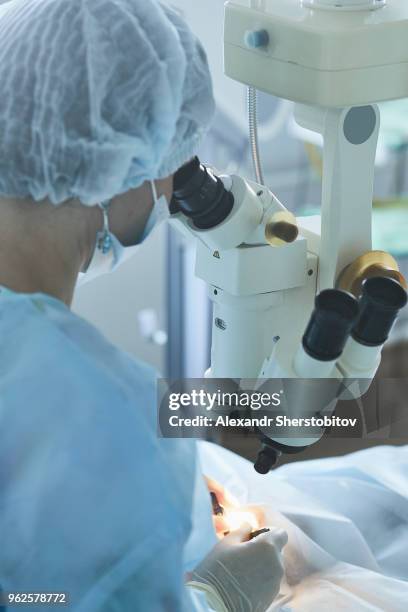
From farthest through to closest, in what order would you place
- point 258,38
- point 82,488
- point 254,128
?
point 254,128 < point 258,38 < point 82,488

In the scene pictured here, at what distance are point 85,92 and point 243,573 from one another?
2.30 feet

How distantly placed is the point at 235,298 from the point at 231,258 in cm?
5

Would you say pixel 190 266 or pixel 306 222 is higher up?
pixel 306 222

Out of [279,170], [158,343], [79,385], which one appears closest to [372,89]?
[79,385]

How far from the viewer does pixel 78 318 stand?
0.98 m

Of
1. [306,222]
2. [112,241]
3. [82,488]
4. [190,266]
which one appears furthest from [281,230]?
[190,266]

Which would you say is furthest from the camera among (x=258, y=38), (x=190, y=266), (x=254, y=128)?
(x=190, y=266)

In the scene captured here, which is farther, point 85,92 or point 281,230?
point 281,230

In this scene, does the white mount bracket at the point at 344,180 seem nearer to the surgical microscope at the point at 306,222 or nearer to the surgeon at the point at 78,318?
the surgical microscope at the point at 306,222

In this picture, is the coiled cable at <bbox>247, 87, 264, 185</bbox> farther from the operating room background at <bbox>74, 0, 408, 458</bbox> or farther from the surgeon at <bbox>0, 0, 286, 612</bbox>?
the operating room background at <bbox>74, 0, 408, 458</bbox>

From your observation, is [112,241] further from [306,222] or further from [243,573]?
[243,573]

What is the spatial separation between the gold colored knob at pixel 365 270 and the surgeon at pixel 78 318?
0.24 metres

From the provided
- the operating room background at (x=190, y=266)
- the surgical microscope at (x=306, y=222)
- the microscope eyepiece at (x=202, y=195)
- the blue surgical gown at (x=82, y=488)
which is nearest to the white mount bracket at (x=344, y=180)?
the surgical microscope at (x=306, y=222)

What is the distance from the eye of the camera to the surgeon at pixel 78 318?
2.95 ft
